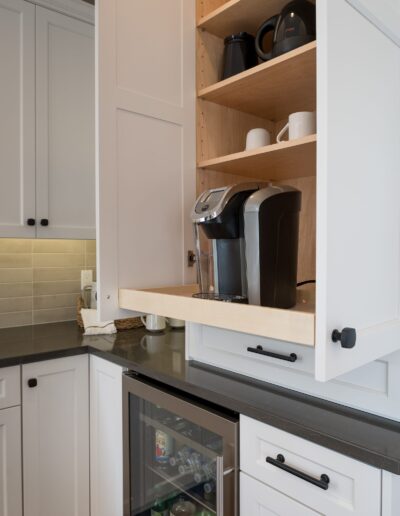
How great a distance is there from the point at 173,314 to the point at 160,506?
0.88m

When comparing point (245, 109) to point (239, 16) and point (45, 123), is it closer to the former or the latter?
point (239, 16)

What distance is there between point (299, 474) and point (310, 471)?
0.03m

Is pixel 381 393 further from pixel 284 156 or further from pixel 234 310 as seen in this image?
pixel 284 156

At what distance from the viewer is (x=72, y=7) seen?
6.21ft

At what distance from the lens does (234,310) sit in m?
0.89

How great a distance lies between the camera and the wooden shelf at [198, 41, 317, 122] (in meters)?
1.01

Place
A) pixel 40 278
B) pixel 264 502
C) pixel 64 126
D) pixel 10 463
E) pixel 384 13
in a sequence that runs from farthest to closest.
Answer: pixel 40 278 < pixel 64 126 < pixel 10 463 < pixel 264 502 < pixel 384 13

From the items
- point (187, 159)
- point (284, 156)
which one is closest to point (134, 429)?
point (187, 159)

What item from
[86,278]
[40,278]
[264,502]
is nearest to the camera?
[264,502]

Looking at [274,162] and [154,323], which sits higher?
[274,162]

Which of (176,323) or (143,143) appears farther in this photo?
(176,323)

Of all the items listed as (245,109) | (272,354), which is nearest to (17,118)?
(245,109)

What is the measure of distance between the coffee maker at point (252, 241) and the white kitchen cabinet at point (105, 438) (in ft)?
2.23

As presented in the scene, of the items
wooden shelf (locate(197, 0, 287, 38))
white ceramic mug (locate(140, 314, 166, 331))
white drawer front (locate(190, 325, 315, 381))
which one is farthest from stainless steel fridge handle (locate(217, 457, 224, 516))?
wooden shelf (locate(197, 0, 287, 38))
